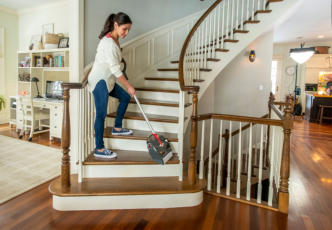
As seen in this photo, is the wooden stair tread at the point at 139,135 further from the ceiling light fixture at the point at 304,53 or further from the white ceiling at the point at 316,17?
the white ceiling at the point at 316,17

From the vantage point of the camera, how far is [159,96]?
336 cm

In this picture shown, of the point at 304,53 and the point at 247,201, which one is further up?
the point at 304,53

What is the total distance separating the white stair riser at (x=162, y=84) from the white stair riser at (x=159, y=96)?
0.94 feet

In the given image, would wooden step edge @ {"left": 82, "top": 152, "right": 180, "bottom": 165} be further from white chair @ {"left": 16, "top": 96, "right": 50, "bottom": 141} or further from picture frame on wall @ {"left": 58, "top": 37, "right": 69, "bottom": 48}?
picture frame on wall @ {"left": 58, "top": 37, "right": 69, "bottom": 48}

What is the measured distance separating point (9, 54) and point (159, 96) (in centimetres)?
459

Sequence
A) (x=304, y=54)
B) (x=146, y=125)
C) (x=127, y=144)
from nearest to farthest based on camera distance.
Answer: (x=304, y=54)
(x=127, y=144)
(x=146, y=125)

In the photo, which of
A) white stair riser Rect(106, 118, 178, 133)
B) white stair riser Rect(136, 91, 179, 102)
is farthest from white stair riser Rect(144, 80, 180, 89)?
white stair riser Rect(106, 118, 178, 133)

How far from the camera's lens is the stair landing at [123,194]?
1.98 m

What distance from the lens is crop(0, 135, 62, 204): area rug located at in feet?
8.11

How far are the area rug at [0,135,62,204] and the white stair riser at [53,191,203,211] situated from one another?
0.69 m

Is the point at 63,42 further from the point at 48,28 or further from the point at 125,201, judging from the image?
the point at 125,201

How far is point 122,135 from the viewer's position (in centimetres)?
253

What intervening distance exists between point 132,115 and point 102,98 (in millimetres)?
776

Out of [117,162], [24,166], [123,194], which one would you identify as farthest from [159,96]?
[24,166]
